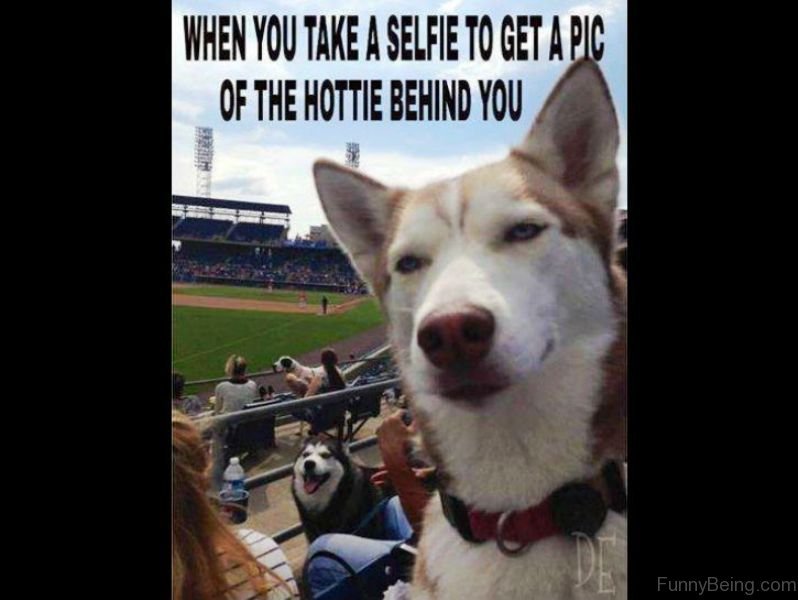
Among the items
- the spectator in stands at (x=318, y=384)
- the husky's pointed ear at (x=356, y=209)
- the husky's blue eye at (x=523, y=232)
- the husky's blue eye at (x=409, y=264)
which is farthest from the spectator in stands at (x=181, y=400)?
Answer: the husky's blue eye at (x=523, y=232)

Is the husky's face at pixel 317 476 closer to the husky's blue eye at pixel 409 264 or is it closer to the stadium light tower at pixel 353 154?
the husky's blue eye at pixel 409 264

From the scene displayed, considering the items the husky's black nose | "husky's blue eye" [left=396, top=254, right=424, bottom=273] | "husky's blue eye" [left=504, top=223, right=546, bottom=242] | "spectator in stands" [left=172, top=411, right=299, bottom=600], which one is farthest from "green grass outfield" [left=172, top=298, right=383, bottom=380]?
"husky's blue eye" [left=504, top=223, right=546, bottom=242]

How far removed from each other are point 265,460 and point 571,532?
1127 millimetres

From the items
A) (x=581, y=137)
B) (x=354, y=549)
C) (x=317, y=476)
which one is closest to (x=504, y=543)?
(x=354, y=549)

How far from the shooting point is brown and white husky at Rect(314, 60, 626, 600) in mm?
2504

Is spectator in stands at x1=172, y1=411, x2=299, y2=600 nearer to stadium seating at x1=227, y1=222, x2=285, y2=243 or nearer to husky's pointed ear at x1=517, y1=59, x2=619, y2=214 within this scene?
stadium seating at x1=227, y1=222, x2=285, y2=243

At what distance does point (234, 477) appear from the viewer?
302 centimetres

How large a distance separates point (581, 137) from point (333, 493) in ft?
5.07

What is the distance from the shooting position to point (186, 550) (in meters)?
2.96

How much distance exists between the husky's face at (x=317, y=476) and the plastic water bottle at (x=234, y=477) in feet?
0.65

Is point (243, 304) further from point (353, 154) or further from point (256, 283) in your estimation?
point (353, 154)

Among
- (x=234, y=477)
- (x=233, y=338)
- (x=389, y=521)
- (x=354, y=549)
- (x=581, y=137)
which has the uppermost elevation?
(x=581, y=137)

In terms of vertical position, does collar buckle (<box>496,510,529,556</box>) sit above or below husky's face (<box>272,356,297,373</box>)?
below

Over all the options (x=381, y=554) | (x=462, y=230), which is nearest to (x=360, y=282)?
(x=462, y=230)
